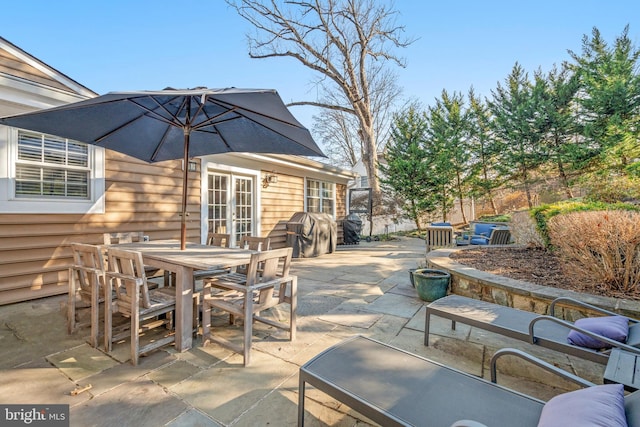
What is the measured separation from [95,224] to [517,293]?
570 centimetres

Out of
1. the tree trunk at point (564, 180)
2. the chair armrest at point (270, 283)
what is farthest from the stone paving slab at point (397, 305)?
the tree trunk at point (564, 180)

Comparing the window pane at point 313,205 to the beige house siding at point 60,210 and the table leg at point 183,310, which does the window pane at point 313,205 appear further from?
the table leg at point 183,310

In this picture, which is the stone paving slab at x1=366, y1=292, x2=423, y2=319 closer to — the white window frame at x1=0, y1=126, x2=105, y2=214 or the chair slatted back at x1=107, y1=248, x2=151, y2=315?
the chair slatted back at x1=107, y1=248, x2=151, y2=315

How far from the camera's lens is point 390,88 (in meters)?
17.4

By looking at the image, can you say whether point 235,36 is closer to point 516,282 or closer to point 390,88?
point 390,88

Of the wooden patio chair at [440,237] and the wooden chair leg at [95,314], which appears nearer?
the wooden chair leg at [95,314]

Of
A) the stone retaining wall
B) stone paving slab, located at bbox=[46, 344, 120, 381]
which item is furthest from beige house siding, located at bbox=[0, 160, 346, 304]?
the stone retaining wall

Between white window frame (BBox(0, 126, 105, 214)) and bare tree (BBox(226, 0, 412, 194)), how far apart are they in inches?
365

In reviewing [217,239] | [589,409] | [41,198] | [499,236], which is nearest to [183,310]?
[217,239]

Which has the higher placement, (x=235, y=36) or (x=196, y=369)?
(x=235, y=36)

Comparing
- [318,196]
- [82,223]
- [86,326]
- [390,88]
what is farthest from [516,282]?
[390,88]

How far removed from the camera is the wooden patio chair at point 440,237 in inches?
277

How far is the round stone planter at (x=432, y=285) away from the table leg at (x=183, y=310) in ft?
8.99

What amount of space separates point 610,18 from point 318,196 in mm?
11468
